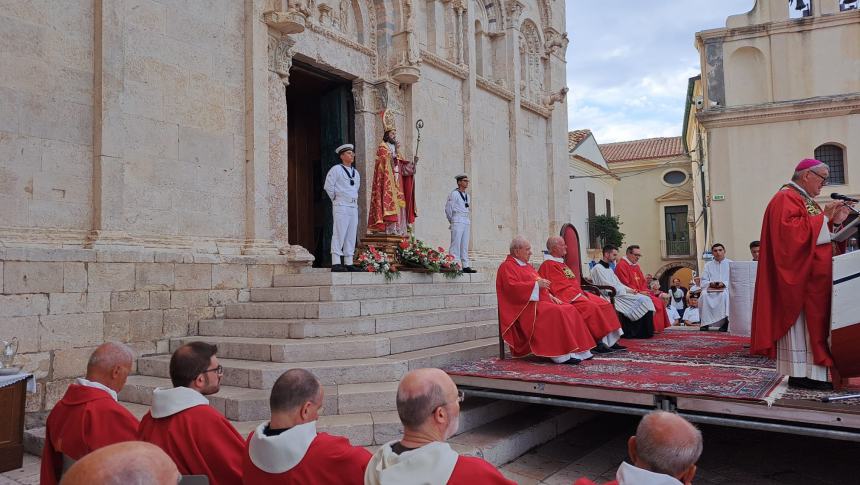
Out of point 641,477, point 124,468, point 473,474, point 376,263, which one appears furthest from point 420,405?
point 376,263

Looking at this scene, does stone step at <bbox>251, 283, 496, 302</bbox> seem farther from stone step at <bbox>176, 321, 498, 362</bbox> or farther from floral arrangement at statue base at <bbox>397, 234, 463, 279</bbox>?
stone step at <bbox>176, 321, 498, 362</bbox>

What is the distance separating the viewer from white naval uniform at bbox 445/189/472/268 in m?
12.1

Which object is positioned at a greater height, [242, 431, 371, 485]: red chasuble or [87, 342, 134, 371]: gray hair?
[87, 342, 134, 371]: gray hair

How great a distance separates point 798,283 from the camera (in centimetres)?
503

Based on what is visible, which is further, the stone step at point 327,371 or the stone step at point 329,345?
the stone step at point 329,345

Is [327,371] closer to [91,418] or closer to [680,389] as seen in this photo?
[91,418]

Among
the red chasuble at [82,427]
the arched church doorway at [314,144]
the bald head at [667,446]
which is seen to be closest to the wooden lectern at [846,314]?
the bald head at [667,446]

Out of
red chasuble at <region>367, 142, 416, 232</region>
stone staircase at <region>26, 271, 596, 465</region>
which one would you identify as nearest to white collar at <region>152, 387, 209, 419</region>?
stone staircase at <region>26, 271, 596, 465</region>

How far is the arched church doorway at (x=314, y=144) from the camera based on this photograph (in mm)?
12023

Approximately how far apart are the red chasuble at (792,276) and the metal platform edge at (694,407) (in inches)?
36.2

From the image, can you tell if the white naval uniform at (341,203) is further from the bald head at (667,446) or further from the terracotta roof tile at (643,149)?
the terracotta roof tile at (643,149)

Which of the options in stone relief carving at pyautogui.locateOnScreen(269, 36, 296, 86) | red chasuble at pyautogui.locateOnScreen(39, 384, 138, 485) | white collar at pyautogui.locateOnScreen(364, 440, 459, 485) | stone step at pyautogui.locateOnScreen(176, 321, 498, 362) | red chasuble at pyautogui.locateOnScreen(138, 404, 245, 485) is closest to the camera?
white collar at pyautogui.locateOnScreen(364, 440, 459, 485)

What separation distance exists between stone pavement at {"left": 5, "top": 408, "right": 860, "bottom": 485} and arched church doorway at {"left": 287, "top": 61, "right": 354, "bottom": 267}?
711 centimetres

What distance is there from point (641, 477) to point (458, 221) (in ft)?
34.0
